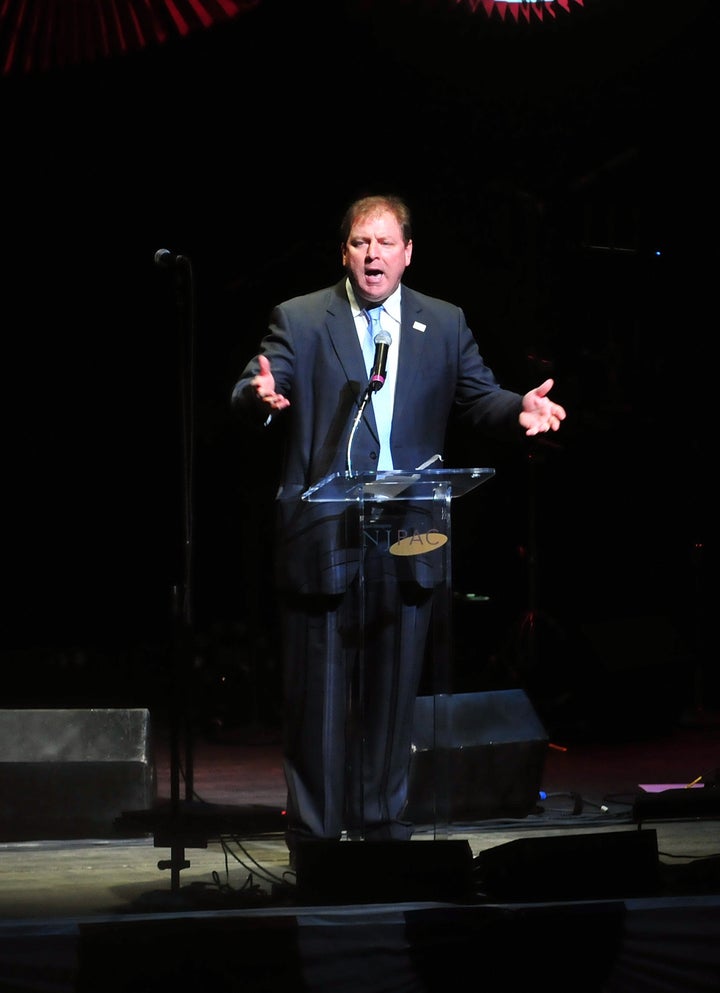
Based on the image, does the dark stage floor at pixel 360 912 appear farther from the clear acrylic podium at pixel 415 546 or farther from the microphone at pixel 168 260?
the microphone at pixel 168 260

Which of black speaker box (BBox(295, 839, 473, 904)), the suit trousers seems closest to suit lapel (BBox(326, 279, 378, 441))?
the suit trousers

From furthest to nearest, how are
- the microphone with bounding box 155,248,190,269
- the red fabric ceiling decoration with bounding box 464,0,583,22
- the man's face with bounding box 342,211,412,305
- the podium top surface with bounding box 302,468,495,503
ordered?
the red fabric ceiling decoration with bounding box 464,0,583,22 < the microphone with bounding box 155,248,190,269 < the man's face with bounding box 342,211,412,305 < the podium top surface with bounding box 302,468,495,503

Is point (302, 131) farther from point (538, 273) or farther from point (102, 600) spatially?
point (102, 600)

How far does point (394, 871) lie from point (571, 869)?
1.22 feet

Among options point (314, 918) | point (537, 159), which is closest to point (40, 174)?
point (537, 159)

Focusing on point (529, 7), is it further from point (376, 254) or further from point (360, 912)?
point (360, 912)

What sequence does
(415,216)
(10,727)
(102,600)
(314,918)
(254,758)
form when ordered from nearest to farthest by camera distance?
1. (314,918)
2. (10,727)
3. (254,758)
4. (415,216)
5. (102,600)

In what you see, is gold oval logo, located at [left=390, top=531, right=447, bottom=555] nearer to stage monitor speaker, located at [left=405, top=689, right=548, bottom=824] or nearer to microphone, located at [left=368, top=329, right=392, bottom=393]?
microphone, located at [left=368, top=329, right=392, bottom=393]

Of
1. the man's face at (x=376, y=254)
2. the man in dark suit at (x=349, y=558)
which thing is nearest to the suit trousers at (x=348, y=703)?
the man in dark suit at (x=349, y=558)

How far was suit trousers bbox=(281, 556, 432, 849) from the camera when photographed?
10.9 feet

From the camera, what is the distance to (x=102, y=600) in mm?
7555

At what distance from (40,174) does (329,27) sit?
1438 mm

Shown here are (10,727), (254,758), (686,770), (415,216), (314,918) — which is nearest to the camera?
(314,918)

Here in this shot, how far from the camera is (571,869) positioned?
2803 mm
